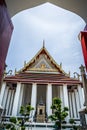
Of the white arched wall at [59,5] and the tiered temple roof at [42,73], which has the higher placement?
the tiered temple roof at [42,73]

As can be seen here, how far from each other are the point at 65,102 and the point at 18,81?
3.45 m

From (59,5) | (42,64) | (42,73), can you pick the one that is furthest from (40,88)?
(59,5)

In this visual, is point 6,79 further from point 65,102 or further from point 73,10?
point 73,10

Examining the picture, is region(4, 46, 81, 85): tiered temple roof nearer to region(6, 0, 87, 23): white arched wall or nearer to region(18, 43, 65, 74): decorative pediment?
region(18, 43, 65, 74): decorative pediment

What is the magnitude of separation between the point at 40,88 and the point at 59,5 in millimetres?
9014

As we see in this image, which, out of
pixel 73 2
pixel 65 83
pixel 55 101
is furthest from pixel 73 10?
pixel 65 83

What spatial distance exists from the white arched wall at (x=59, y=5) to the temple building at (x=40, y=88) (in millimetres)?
6843

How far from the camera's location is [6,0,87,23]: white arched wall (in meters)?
1.52

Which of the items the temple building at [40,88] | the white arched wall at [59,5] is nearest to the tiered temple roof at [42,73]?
the temple building at [40,88]

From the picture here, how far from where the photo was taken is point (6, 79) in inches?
347

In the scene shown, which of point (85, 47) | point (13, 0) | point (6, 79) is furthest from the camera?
point (6, 79)

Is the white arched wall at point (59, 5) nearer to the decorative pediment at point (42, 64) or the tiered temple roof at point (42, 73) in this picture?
Result: the tiered temple roof at point (42, 73)

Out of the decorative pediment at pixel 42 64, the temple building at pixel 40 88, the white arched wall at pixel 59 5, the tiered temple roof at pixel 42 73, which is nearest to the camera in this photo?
the white arched wall at pixel 59 5

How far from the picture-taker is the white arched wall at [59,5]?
1.52m
